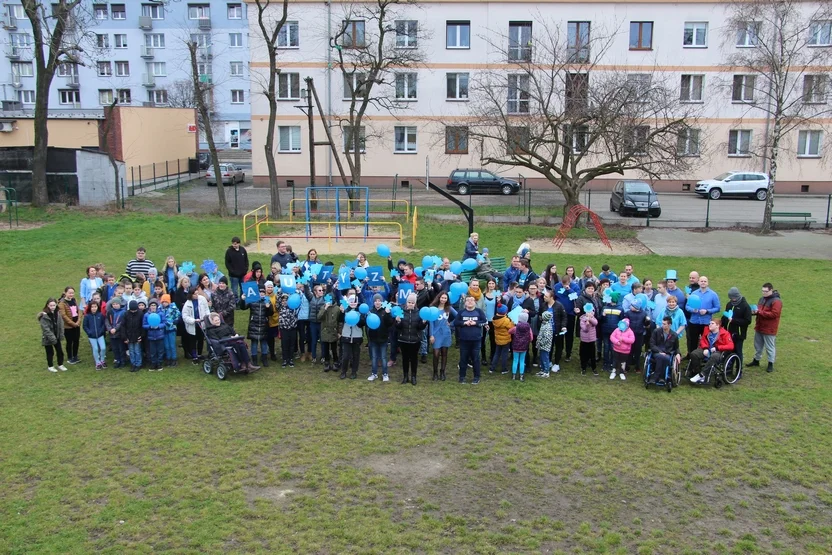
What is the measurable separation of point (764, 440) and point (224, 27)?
202 ft

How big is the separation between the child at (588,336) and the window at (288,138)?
105ft

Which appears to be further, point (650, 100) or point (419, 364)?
point (650, 100)

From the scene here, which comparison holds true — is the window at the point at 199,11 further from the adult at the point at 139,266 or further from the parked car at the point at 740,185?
the adult at the point at 139,266

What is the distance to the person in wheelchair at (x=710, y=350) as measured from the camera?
437 inches

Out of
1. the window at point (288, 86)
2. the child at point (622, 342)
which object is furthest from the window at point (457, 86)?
the child at point (622, 342)

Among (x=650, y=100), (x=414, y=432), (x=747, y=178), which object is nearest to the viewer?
(x=414, y=432)

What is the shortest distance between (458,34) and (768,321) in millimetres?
31613

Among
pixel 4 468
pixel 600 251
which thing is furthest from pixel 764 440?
pixel 600 251

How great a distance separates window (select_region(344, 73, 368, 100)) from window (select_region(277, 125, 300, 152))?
3.52m

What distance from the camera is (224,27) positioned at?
6241cm

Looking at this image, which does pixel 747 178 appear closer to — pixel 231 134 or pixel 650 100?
pixel 650 100

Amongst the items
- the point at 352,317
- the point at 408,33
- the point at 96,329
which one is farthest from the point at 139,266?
the point at 408,33

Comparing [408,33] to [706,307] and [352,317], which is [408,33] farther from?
[352,317]

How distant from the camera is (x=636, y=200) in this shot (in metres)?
31.2
